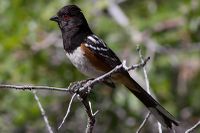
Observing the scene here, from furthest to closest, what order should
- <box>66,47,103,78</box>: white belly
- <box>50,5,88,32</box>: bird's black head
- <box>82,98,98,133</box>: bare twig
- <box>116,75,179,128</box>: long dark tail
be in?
<box>50,5,88,32</box>: bird's black head, <box>66,47,103,78</box>: white belly, <box>116,75,179,128</box>: long dark tail, <box>82,98,98,133</box>: bare twig

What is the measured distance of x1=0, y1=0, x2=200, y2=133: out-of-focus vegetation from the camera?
20.9 ft

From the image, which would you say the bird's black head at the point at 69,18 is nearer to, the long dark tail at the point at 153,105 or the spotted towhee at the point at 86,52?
the spotted towhee at the point at 86,52

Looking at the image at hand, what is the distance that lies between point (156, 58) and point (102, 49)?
2.33 metres

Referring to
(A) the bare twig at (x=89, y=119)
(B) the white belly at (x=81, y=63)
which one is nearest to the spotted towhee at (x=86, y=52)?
(B) the white belly at (x=81, y=63)

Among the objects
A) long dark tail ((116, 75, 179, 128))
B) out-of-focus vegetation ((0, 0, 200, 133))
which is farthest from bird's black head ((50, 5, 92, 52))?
out-of-focus vegetation ((0, 0, 200, 133))

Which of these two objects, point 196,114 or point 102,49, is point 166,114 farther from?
point 196,114

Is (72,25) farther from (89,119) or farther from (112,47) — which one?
(112,47)

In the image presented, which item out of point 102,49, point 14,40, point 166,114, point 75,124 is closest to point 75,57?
point 102,49

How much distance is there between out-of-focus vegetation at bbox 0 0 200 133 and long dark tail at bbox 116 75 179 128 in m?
1.46

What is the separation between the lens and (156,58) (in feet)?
23.0

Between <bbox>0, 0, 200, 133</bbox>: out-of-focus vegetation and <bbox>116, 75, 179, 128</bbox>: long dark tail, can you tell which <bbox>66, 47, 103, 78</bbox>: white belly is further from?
<bbox>0, 0, 200, 133</bbox>: out-of-focus vegetation

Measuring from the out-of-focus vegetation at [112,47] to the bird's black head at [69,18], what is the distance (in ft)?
4.56

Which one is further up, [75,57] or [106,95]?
[75,57]

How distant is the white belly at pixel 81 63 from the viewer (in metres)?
4.55
